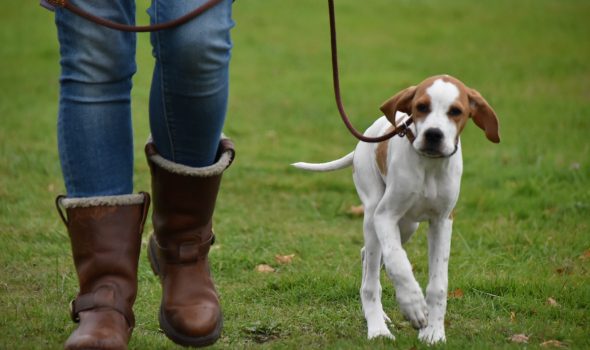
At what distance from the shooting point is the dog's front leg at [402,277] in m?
3.39

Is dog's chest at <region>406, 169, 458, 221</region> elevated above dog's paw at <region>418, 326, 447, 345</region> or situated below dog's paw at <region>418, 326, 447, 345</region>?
above

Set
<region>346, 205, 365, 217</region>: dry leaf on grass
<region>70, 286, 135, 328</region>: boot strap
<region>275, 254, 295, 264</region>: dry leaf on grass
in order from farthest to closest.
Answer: <region>346, 205, 365, 217</region>: dry leaf on grass
<region>275, 254, 295, 264</region>: dry leaf on grass
<region>70, 286, 135, 328</region>: boot strap

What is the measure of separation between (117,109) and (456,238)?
292 centimetres

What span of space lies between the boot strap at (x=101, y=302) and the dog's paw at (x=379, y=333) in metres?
0.98

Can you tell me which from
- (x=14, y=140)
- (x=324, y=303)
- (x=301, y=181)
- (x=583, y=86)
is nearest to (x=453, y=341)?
(x=324, y=303)

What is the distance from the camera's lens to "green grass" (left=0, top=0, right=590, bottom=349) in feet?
13.0

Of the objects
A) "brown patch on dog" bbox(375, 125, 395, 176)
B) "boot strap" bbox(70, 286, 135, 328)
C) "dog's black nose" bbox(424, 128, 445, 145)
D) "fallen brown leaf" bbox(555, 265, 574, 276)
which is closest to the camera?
"boot strap" bbox(70, 286, 135, 328)

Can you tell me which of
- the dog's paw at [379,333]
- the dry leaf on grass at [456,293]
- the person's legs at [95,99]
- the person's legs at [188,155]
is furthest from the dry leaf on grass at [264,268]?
the person's legs at [95,99]

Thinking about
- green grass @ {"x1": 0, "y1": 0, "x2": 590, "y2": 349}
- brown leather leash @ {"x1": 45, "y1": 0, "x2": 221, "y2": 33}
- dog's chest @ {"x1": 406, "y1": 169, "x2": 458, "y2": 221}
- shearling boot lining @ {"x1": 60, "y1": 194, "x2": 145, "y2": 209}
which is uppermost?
brown leather leash @ {"x1": 45, "y1": 0, "x2": 221, "y2": 33}

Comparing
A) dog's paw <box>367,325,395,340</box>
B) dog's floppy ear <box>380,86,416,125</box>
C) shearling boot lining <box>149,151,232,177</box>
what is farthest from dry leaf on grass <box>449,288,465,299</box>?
shearling boot lining <box>149,151,232,177</box>

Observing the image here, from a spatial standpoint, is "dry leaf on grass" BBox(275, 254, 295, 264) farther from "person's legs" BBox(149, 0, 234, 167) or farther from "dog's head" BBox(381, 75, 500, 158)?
"person's legs" BBox(149, 0, 234, 167)

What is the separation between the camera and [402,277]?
342 centimetres

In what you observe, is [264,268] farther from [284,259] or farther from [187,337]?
[187,337]

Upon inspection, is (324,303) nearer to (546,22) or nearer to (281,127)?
(281,127)
